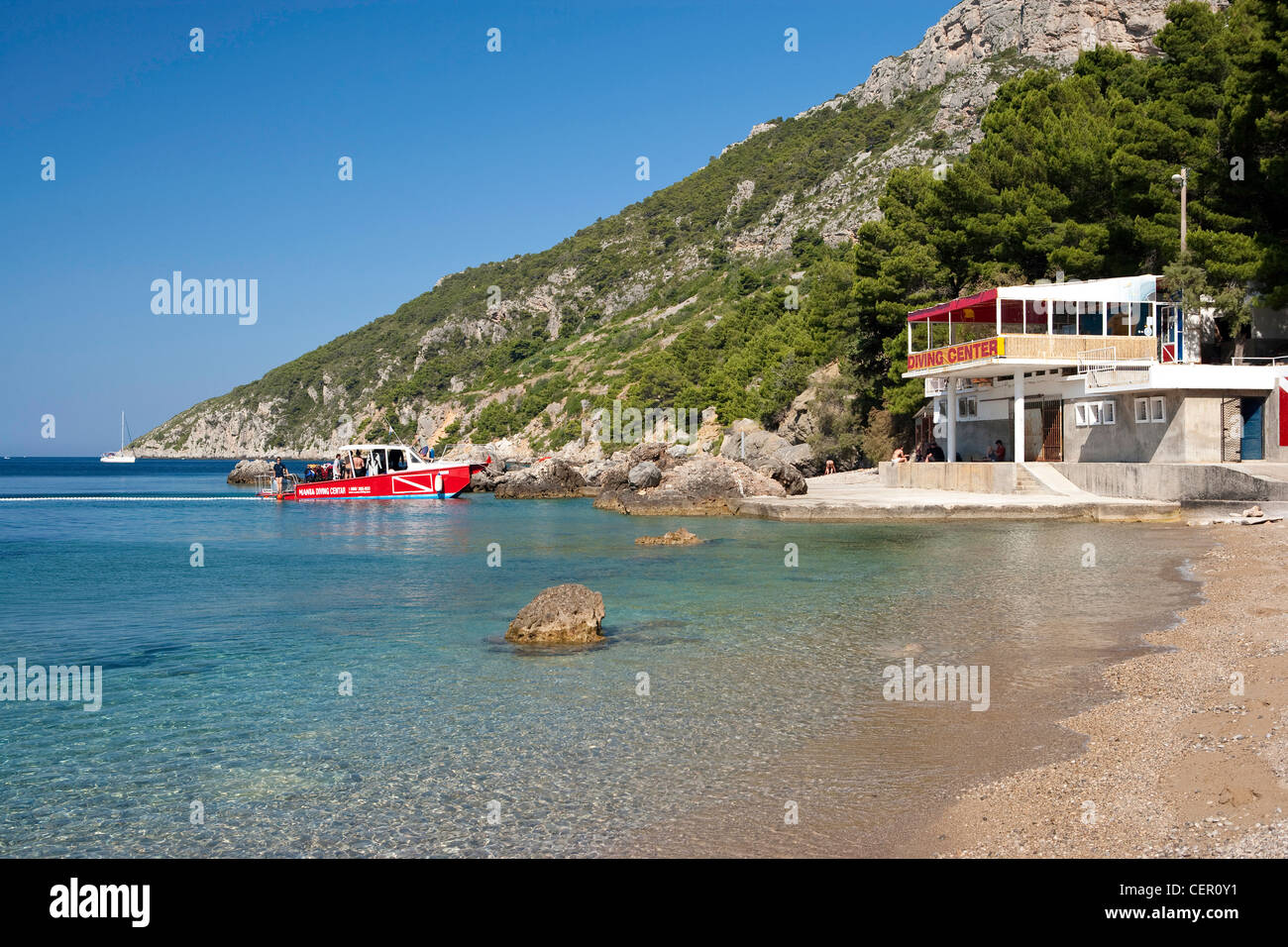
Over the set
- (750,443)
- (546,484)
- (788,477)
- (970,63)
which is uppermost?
(970,63)

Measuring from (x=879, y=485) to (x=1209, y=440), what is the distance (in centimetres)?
1334

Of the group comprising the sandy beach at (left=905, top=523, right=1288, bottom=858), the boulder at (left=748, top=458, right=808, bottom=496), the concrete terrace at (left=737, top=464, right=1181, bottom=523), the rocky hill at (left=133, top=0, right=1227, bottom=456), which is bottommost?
the sandy beach at (left=905, top=523, right=1288, bottom=858)

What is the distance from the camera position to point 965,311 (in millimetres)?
35344

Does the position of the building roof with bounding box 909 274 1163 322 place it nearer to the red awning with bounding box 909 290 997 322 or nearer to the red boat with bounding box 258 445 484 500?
the red awning with bounding box 909 290 997 322

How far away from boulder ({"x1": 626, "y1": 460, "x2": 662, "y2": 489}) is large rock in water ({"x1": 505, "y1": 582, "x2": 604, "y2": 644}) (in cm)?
2714

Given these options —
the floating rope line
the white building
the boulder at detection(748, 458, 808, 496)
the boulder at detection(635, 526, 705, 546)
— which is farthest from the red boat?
the boulder at detection(635, 526, 705, 546)

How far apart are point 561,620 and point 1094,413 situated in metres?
25.9

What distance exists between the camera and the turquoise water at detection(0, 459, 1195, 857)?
6539mm

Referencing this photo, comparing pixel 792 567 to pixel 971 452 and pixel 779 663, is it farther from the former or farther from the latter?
pixel 971 452

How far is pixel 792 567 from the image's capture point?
66.8ft

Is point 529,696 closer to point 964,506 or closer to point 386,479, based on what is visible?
point 964,506

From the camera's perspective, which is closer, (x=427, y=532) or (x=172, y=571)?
(x=172, y=571)

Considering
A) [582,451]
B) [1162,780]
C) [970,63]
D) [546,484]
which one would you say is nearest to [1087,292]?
[1162,780]

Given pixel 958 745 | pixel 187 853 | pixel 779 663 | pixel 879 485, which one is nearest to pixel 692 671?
pixel 779 663
